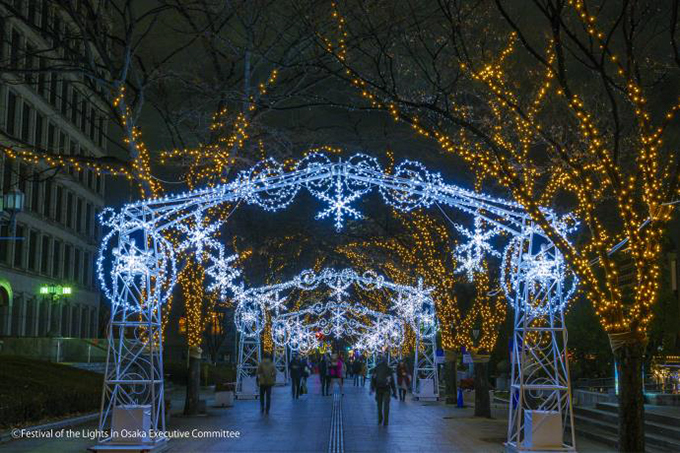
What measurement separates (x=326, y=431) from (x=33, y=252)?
3732cm

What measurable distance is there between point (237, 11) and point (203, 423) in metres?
9.86

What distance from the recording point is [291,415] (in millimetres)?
23875

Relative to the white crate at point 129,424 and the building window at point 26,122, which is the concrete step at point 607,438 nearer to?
the white crate at point 129,424

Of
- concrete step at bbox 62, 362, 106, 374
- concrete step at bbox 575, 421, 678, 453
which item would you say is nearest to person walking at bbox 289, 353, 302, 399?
concrete step at bbox 62, 362, 106, 374

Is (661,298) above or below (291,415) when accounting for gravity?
above

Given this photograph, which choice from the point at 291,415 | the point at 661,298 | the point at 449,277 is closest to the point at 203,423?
the point at 291,415

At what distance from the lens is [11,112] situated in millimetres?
45719

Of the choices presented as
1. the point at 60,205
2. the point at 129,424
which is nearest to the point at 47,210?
the point at 60,205

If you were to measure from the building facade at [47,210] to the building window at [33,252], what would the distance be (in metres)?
0.06

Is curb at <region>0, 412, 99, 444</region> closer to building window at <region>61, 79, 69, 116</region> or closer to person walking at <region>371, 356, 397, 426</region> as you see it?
person walking at <region>371, 356, 397, 426</region>

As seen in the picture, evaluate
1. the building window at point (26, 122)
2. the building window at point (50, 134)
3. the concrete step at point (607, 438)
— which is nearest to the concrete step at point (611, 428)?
the concrete step at point (607, 438)

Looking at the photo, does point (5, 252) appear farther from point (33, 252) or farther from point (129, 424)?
point (129, 424)

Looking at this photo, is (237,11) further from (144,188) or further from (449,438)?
(449,438)

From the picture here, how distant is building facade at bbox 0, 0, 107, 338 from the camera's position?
45000mm
